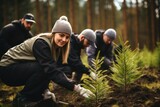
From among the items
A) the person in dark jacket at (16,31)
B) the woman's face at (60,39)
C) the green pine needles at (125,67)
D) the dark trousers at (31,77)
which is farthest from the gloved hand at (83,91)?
the person in dark jacket at (16,31)

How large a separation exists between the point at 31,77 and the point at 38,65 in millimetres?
226

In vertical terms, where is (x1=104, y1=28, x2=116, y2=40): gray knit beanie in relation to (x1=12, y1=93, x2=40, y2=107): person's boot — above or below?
above

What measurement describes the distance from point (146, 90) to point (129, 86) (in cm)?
44

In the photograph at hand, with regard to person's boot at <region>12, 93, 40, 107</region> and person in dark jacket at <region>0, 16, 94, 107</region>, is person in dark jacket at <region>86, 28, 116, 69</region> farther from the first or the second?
person's boot at <region>12, 93, 40, 107</region>

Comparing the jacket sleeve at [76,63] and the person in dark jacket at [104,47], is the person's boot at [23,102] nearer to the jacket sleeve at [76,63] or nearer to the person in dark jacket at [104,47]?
the jacket sleeve at [76,63]

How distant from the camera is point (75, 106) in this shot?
4848mm

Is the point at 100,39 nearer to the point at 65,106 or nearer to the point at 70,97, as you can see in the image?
the point at 70,97

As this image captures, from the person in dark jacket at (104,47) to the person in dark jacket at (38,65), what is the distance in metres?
3.07

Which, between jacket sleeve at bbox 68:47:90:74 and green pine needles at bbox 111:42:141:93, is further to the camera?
jacket sleeve at bbox 68:47:90:74

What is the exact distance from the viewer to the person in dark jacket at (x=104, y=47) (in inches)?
303

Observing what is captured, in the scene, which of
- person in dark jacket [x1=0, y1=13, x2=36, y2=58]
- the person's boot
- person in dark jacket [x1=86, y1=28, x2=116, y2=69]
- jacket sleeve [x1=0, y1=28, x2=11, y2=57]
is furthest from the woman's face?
person in dark jacket [x1=86, y1=28, x2=116, y2=69]

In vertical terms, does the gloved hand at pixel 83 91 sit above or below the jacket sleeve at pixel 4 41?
below

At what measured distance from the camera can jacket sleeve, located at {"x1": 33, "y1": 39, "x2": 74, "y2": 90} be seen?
4.18 meters

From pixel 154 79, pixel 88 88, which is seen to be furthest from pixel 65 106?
pixel 154 79
